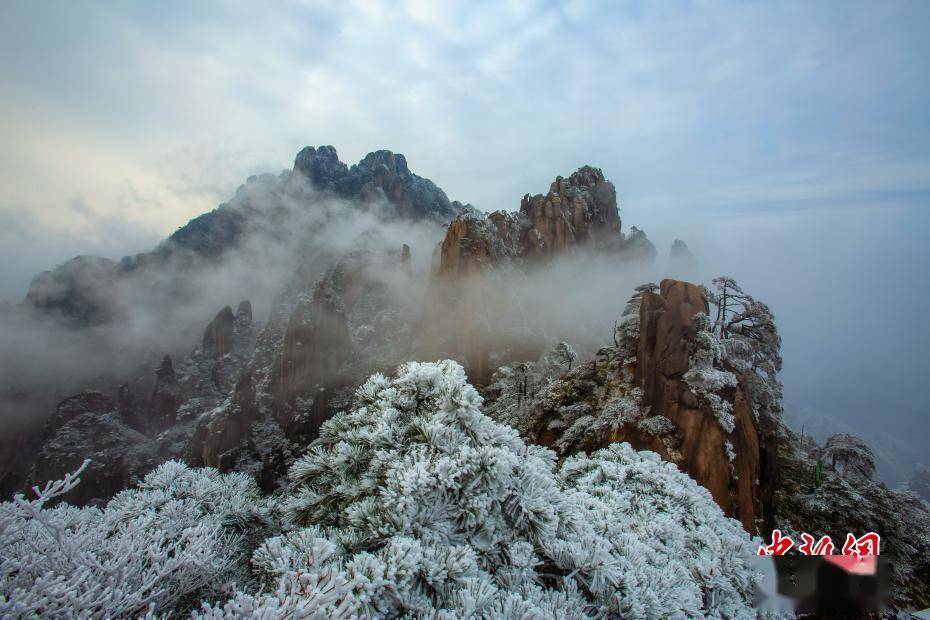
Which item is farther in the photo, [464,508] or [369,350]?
[369,350]

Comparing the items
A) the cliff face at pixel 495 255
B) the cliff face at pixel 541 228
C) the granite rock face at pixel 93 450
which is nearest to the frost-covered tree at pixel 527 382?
the cliff face at pixel 495 255

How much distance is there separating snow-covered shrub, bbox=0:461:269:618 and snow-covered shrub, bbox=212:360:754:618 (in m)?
0.73

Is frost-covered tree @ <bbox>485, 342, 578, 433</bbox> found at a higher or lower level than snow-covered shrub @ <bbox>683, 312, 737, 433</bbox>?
lower

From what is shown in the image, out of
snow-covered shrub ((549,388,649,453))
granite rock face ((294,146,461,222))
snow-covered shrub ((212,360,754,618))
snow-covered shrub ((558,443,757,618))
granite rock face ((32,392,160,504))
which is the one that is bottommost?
granite rock face ((32,392,160,504))

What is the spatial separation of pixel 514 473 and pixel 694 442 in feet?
41.3

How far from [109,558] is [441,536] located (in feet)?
11.0

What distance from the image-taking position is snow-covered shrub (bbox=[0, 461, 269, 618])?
297 centimetres

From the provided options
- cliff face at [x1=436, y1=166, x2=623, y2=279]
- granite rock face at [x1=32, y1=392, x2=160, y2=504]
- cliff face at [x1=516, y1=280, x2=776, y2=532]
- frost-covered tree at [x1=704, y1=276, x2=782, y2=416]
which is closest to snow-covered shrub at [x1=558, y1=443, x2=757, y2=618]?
cliff face at [x1=516, y1=280, x2=776, y2=532]

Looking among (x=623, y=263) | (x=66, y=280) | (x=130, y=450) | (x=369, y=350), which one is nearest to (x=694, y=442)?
(x=369, y=350)

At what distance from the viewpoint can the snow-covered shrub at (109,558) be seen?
2969 mm

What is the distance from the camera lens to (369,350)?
303 feet

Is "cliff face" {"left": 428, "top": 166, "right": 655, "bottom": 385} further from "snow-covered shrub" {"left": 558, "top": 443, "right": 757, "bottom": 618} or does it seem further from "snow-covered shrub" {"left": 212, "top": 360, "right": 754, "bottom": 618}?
"snow-covered shrub" {"left": 212, "top": 360, "right": 754, "bottom": 618}

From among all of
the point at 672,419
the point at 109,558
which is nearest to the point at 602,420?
the point at 672,419

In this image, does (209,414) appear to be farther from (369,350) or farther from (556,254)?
(556,254)
